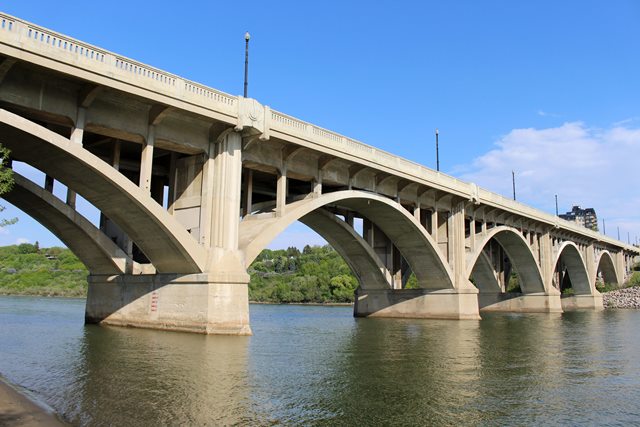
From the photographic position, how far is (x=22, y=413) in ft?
31.2

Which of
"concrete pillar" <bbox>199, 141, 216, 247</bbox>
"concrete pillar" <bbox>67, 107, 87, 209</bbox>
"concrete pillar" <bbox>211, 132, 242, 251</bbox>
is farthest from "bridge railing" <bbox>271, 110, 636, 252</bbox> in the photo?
"concrete pillar" <bbox>67, 107, 87, 209</bbox>

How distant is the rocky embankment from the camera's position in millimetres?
80438

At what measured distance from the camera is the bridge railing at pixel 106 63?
59.8 ft

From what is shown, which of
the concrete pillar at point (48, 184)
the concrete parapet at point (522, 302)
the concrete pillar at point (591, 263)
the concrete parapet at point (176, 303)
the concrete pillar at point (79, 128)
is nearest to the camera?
the concrete pillar at point (79, 128)

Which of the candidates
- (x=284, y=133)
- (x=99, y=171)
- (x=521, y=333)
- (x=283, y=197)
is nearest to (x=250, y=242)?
(x=283, y=197)

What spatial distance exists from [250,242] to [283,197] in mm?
3811

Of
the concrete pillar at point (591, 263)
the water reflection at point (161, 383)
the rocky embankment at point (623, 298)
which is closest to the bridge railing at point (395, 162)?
the water reflection at point (161, 383)

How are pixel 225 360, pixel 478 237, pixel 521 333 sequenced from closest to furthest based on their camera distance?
1. pixel 225 360
2. pixel 521 333
3. pixel 478 237

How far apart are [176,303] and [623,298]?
77.8 meters

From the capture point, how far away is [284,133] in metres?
28.5

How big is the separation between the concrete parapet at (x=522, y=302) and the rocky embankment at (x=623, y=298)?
21.7 m

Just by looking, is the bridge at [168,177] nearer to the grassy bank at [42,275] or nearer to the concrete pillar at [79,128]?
the concrete pillar at [79,128]

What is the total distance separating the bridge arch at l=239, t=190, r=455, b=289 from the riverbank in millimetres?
15887

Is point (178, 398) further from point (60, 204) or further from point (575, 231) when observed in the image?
point (575, 231)
